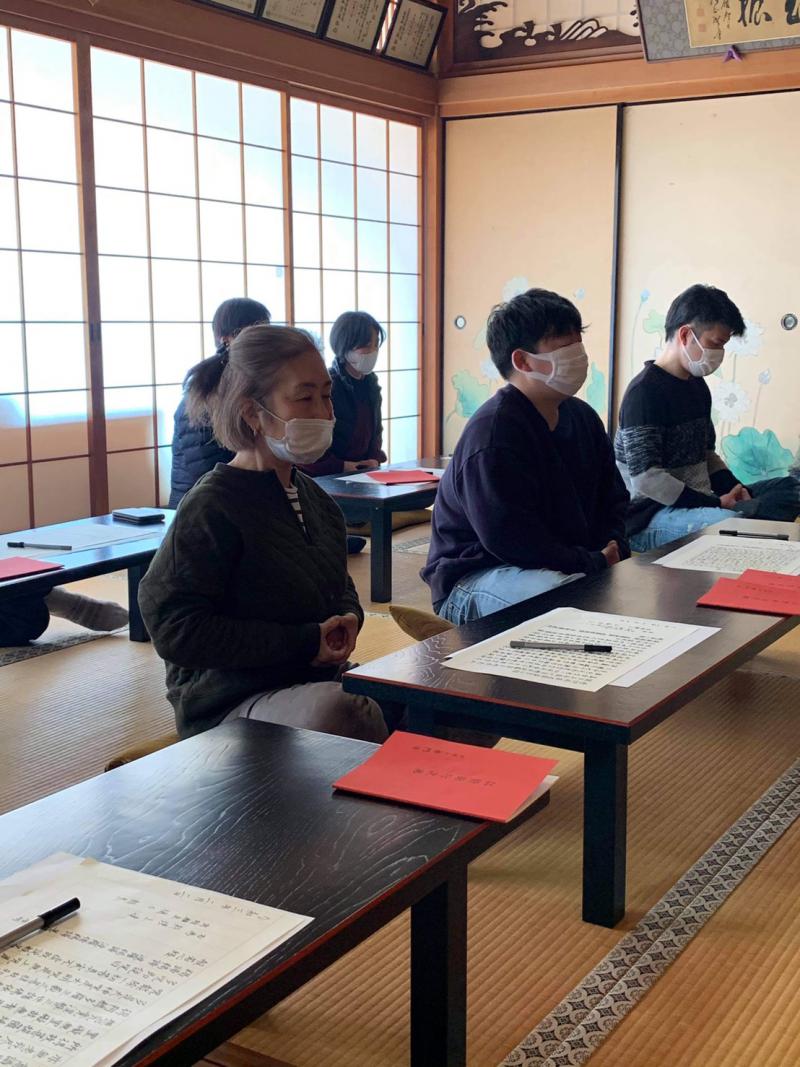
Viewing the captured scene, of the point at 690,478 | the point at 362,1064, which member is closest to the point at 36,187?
the point at 690,478

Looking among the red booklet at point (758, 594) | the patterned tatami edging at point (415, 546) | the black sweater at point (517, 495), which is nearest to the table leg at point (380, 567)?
the patterned tatami edging at point (415, 546)

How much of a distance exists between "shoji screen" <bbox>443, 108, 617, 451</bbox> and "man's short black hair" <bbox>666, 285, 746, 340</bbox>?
288cm

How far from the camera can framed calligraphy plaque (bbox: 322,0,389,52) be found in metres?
6.00

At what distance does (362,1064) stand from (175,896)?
0.67 meters

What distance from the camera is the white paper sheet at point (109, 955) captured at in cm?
88

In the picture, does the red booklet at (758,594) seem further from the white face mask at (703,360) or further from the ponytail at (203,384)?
the white face mask at (703,360)

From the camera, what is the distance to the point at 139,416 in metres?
5.49

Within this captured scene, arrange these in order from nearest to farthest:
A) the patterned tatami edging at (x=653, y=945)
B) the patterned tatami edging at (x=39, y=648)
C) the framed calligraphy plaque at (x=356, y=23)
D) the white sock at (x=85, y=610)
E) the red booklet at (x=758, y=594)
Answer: the patterned tatami edging at (x=653, y=945) < the red booklet at (x=758, y=594) < the patterned tatami edging at (x=39, y=648) < the white sock at (x=85, y=610) < the framed calligraphy plaque at (x=356, y=23)

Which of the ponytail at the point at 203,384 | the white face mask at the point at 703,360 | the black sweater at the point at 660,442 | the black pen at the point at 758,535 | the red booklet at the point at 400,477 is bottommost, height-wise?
the black pen at the point at 758,535

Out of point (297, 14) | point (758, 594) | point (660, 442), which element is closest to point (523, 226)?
point (297, 14)

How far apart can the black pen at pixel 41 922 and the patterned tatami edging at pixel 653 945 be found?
802 millimetres

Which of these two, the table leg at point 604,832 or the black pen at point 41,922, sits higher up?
the black pen at point 41,922

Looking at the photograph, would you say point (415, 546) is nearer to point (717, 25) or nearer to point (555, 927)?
point (717, 25)

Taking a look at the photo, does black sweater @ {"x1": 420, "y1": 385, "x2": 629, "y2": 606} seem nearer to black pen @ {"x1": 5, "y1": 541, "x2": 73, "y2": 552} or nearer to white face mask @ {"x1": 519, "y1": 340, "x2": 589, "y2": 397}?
white face mask @ {"x1": 519, "y1": 340, "x2": 589, "y2": 397}
